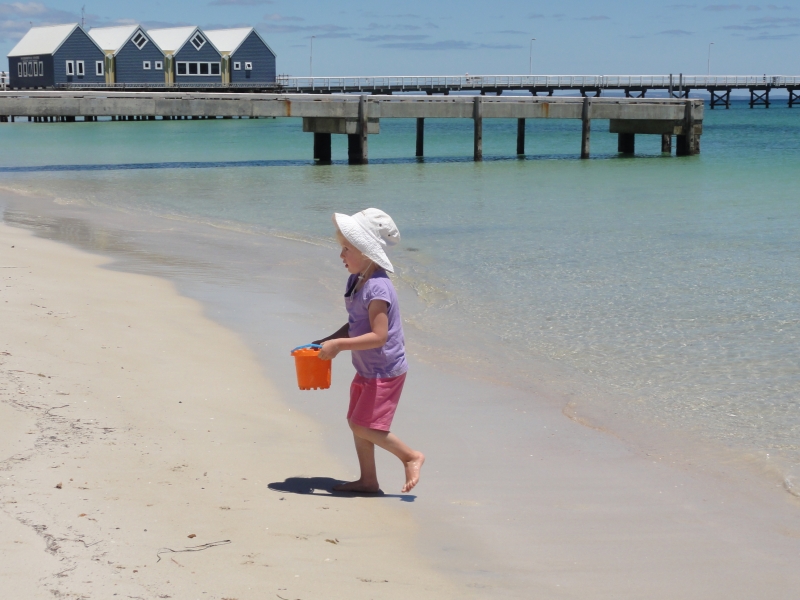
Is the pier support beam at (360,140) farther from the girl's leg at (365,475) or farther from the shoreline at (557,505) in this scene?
the girl's leg at (365,475)

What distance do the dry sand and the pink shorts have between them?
38 cm

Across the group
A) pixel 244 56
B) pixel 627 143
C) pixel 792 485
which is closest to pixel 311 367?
pixel 792 485

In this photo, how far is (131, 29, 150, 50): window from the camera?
7850cm

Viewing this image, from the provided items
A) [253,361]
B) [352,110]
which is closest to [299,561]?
[253,361]

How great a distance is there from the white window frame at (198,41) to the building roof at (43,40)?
9486mm

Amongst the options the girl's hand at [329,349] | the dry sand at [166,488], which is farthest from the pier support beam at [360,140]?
the girl's hand at [329,349]

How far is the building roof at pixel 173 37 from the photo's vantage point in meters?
80.1

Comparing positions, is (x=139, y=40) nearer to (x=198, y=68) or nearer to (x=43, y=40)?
(x=198, y=68)

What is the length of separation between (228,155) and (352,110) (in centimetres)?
970

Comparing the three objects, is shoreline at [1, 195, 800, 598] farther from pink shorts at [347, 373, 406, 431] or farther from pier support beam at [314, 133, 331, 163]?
pier support beam at [314, 133, 331, 163]

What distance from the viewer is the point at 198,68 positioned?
80.8m

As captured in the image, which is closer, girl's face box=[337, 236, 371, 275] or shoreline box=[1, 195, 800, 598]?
shoreline box=[1, 195, 800, 598]

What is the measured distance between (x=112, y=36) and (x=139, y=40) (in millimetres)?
2619

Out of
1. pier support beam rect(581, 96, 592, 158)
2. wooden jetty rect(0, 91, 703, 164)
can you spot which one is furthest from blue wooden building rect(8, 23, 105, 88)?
pier support beam rect(581, 96, 592, 158)
